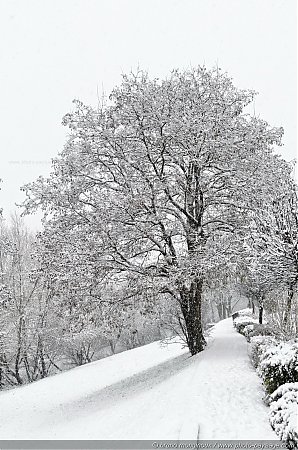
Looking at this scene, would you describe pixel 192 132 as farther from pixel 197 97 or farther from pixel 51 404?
pixel 51 404

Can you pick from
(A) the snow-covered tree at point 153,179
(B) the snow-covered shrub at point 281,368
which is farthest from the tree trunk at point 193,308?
(B) the snow-covered shrub at point 281,368

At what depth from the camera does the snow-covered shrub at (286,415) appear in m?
6.22

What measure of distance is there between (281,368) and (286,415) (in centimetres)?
173

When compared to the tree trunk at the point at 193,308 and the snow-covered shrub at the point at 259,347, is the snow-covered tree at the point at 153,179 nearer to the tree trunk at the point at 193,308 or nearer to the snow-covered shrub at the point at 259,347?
the tree trunk at the point at 193,308

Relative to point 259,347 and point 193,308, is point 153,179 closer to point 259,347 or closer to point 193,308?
point 193,308

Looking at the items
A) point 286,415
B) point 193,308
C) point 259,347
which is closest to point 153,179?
point 193,308

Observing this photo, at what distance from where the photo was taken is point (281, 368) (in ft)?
26.9

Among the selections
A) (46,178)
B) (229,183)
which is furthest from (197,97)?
(46,178)

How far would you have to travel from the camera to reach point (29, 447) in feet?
31.4

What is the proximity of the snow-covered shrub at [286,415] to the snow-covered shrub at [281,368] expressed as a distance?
46cm

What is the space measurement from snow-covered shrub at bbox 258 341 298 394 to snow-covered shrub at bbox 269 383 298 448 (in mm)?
455

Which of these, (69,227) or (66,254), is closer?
(66,254)

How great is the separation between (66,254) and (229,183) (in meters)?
5.42

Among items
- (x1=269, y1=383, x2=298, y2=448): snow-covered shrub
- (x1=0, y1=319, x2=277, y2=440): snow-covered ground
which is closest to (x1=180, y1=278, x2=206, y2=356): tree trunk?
(x1=0, y1=319, x2=277, y2=440): snow-covered ground
